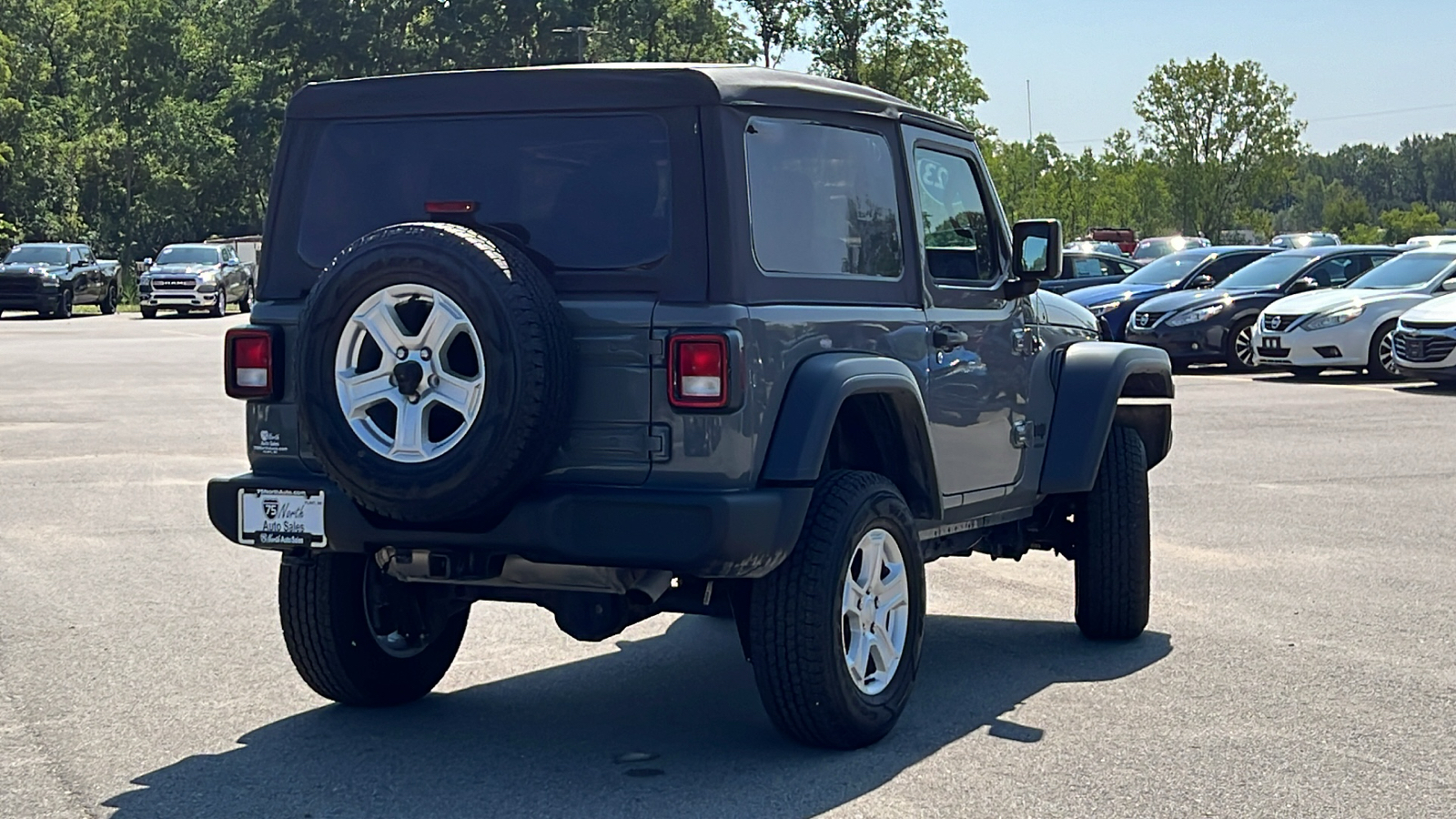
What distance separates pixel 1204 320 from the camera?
23.2m

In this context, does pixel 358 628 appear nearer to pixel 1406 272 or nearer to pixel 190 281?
pixel 1406 272

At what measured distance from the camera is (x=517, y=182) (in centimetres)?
559

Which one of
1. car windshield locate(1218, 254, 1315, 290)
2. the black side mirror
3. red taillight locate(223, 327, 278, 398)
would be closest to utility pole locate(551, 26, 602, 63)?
car windshield locate(1218, 254, 1315, 290)

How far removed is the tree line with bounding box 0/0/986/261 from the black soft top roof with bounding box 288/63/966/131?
47613mm

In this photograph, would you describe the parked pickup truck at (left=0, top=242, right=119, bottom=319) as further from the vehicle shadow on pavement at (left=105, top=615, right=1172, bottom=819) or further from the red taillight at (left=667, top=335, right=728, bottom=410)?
the red taillight at (left=667, top=335, right=728, bottom=410)

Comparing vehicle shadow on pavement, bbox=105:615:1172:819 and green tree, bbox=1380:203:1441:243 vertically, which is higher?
green tree, bbox=1380:203:1441:243

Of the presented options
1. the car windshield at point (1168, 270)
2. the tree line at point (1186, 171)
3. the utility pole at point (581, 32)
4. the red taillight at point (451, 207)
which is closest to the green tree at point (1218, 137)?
the tree line at point (1186, 171)

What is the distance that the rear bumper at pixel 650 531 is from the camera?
509 cm

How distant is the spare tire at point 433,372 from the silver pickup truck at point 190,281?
37159mm

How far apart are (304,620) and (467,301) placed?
4.93 ft

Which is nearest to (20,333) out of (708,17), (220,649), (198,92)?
(220,649)

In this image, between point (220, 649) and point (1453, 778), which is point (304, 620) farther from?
point (1453, 778)

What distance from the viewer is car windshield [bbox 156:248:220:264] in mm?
41812

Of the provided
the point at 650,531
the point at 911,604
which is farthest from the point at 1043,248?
the point at 650,531
